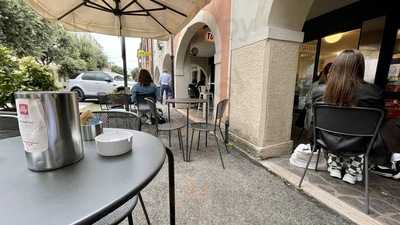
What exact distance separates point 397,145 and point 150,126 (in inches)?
151

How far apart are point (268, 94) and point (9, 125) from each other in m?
2.46

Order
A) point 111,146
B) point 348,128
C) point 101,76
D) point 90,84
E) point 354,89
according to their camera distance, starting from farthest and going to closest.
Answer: point 101,76 < point 90,84 < point 354,89 < point 348,128 < point 111,146

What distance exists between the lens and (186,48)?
6.76 metres

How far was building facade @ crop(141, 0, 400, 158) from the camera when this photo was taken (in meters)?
2.40

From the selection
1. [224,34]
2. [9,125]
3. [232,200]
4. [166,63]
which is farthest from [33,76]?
[166,63]

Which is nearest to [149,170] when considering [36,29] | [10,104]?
[10,104]

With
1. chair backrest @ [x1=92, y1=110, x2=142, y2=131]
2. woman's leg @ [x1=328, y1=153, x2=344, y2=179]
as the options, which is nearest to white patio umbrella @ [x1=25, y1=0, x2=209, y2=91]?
chair backrest @ [x1=92, y1=110, x2=142, y2=131]

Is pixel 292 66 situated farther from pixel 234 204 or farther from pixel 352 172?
pixel 234 204

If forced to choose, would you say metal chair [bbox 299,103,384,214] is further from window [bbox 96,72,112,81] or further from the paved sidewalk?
window [bbox 96,72,112,81]

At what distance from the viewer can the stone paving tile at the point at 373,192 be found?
5.08 feet

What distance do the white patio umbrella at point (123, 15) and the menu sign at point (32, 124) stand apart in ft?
7.67

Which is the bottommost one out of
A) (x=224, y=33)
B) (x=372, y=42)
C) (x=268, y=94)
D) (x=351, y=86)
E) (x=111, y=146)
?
(x=111, y=146)

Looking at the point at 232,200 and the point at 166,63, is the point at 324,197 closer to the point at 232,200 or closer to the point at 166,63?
the point at 232,200

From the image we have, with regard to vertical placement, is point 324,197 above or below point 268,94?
below
